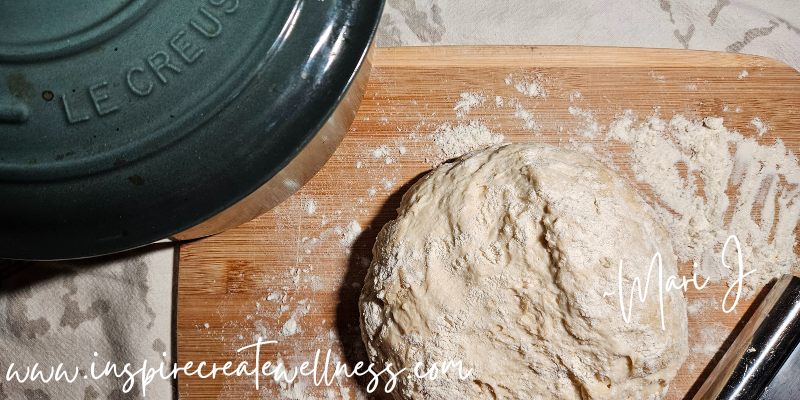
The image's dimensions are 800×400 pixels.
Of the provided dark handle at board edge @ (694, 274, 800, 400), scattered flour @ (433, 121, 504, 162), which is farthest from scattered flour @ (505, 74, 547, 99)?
dark handle at board edge @ (694, 274, 800, 400)

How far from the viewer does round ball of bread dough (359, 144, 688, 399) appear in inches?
35.9

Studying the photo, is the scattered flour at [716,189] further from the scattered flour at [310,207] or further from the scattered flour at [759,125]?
the scattered flour at [310,207]

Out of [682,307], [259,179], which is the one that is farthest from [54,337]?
[682,307]

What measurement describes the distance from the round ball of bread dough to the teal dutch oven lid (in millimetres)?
347

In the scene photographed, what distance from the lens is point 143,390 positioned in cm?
131

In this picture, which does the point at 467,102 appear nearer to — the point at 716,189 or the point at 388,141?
the point at 388,141

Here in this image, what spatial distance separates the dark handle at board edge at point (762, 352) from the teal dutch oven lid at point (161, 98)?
98 cm

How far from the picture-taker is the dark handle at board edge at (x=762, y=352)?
1.04 m

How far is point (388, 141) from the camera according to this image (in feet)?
4.14

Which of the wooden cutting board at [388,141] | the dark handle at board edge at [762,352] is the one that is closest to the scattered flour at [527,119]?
the wooden cutting board at [388,141]

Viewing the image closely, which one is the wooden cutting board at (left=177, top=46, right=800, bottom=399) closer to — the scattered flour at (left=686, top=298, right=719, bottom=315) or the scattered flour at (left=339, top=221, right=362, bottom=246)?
the scattered flour at (left=339, top=221, right=362, bottom=246)

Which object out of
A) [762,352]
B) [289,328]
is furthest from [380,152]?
[762,352]

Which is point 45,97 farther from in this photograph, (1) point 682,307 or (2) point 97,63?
(1) point 682,307

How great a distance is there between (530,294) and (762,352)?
21.5 inches
